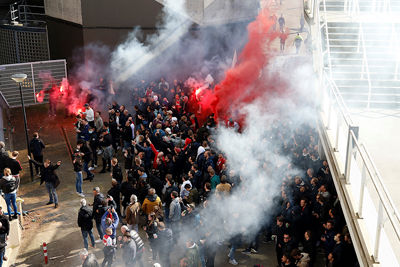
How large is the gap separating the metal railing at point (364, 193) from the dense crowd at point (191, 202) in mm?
1284

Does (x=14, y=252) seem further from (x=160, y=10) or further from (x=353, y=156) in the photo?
(x=160, y=10)

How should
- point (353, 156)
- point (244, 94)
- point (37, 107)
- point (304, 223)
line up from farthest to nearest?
point (37, 107), point (244, 94), point (304, 223), point (353, 156)

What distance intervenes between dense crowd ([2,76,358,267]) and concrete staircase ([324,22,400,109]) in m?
1.42

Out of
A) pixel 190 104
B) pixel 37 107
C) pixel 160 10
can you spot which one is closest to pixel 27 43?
pixel 37 107

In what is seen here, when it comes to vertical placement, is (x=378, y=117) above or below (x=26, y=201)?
above

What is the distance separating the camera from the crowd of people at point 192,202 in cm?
927

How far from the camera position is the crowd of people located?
9.27m

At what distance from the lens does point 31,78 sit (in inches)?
778

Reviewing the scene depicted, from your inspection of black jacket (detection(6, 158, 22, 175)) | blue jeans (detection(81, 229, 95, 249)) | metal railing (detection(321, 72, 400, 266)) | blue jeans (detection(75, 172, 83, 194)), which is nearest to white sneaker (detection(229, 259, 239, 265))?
blue jeans (detection(81, 229, 95, 249))

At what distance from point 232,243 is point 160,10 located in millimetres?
12676

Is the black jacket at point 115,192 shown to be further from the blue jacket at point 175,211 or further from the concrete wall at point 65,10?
the concrete wall at point 65,10

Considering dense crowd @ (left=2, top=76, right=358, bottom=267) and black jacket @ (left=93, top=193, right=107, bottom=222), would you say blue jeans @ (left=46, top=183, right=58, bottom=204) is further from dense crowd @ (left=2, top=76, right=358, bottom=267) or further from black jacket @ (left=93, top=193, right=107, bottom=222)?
black jacket @ (left=93, top=193, right=107, bottom=222)

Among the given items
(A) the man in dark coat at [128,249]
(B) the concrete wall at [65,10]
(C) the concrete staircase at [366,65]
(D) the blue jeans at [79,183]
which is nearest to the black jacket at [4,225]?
(A) the man in dark coat at [128,249]

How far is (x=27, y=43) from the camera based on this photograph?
22.1 meters
